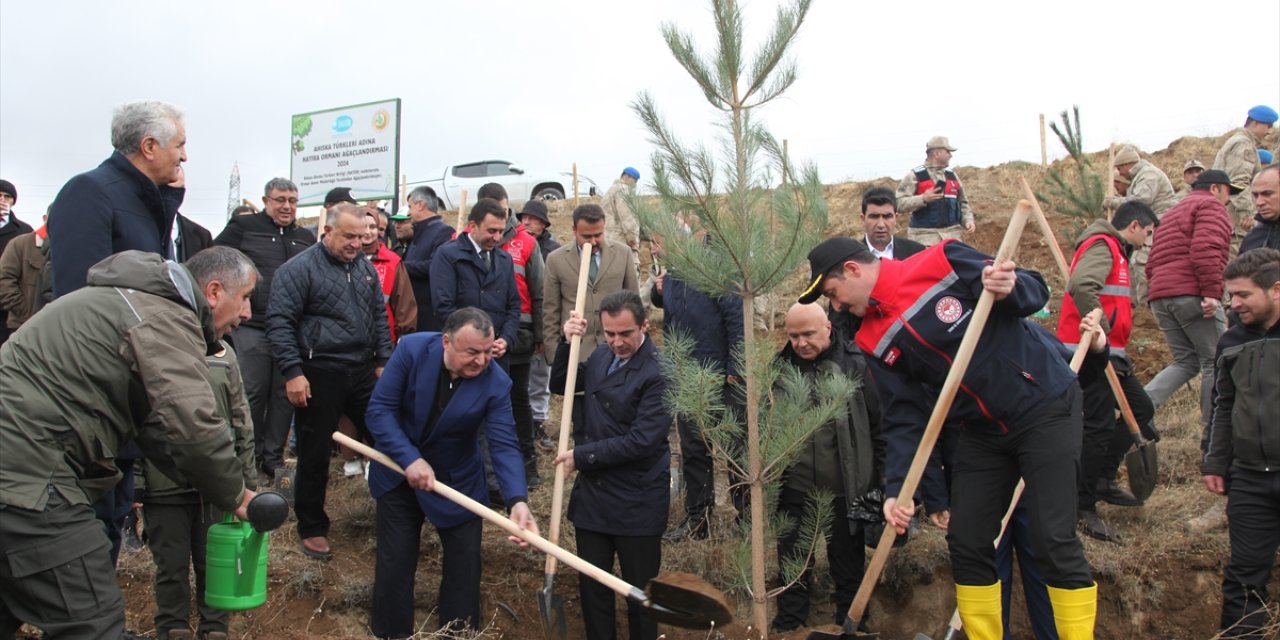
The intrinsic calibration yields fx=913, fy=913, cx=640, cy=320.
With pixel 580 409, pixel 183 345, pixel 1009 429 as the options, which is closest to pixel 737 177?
pixel 1009 429

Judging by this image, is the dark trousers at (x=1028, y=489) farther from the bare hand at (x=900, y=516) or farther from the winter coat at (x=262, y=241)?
the winter coat at (x=262, y=241)

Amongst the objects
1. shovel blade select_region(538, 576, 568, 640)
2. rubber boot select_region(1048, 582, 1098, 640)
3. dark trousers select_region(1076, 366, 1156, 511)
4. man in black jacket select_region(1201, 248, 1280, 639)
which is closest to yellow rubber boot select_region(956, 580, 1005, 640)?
rubber boot select_region(1048, 582, 1098, 640)

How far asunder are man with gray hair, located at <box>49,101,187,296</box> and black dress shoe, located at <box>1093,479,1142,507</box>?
528 centimetres

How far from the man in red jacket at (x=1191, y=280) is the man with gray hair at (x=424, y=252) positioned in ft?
16.8

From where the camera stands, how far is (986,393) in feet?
11.6

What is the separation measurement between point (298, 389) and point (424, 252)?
6.66 feet

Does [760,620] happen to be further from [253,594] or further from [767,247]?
[253,594]

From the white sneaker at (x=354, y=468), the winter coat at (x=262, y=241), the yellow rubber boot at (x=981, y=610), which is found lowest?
the white sneaker at (x=354, y=468)

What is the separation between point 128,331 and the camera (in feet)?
8.52

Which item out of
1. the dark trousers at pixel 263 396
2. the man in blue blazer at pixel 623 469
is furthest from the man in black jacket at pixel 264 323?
the man in blue blazer at pixel 623 469

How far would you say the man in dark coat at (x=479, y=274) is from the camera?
232 inches

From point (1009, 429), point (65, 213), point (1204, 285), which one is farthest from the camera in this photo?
point (1204, 285)

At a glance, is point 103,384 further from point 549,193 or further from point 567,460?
point 549,193

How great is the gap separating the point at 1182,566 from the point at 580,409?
3.47m
